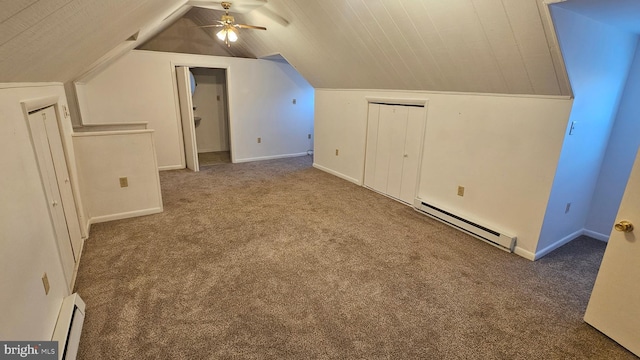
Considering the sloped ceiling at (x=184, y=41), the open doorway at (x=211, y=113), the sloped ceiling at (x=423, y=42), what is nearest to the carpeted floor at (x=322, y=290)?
the sloped ceiling at (x=423, y=42)

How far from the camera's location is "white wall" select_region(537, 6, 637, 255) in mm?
2223

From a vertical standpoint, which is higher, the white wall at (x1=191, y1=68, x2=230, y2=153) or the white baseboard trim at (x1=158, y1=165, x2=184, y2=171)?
the white wall at (x1=191, y1=68, x2=230, y2=153)

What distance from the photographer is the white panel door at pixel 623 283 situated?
1.80 metres

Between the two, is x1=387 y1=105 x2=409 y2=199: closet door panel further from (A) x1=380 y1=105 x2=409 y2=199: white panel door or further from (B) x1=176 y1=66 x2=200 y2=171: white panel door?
(B) x1=176 y1=66 x2=200 y2=171: white panel door

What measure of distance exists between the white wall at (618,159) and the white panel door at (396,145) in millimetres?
2113

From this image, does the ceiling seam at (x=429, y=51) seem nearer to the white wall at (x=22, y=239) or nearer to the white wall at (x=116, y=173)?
the white wall at (x=22, y=239)

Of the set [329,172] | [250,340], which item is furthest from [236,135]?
[250,340]

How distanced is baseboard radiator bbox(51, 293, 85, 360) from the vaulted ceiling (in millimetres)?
1373

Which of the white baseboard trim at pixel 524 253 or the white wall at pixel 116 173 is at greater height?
the white wall at pixel 116 173

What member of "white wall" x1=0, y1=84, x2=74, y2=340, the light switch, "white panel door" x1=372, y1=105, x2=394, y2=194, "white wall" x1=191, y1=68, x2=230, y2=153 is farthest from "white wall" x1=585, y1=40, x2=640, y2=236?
"white wall" x1=191, y1=68, x2=230, y2=153

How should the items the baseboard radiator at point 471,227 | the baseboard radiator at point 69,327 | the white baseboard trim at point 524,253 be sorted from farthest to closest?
the baseboard radiator at point 471,227 < the white baseboard trim at point 524,253 < the baseboard radiator at point 69,327

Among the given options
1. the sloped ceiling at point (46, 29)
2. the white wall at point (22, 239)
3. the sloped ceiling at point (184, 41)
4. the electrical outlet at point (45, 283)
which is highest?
the sloped ceiling at point (184, 41)

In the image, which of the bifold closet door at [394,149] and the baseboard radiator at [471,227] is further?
the bifold closet door at [394,149]

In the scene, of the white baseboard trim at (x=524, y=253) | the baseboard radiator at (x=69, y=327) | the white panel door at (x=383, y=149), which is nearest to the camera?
the baseboard radiator at (x=69, y=327)
